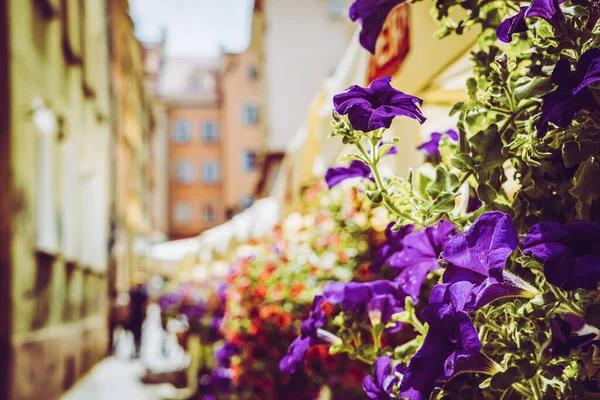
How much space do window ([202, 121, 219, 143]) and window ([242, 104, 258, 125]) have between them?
418 centimetres

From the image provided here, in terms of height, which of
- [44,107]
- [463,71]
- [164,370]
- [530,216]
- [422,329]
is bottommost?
[164,370]

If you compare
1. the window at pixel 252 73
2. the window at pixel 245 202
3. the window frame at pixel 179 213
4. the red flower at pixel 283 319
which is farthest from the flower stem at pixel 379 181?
the window frame at pixel 179 213

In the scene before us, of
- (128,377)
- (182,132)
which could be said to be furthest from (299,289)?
(182,132)

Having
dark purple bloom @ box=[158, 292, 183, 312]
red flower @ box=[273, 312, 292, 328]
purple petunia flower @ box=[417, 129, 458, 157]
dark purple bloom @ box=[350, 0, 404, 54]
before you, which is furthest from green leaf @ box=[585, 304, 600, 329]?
dark purple bloom @ box=[158, 292, 183, 312]

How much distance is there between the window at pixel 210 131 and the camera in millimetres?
50844

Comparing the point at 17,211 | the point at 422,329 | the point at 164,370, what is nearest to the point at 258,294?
the point at 422,329

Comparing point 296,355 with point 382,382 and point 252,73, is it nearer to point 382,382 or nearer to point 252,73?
point 382,382

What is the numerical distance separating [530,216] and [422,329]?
0.83 ft

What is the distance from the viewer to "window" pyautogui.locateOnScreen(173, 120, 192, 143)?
51.0 metres

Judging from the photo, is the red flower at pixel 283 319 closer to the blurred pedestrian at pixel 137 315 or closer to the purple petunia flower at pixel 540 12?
the purple petunia flower at pixel 540 12

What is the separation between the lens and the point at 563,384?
3.69 feet

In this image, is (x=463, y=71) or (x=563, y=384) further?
(x=463, y=71)

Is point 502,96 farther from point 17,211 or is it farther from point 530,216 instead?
point 17,211

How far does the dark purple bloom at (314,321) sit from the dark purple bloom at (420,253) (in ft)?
0.57
